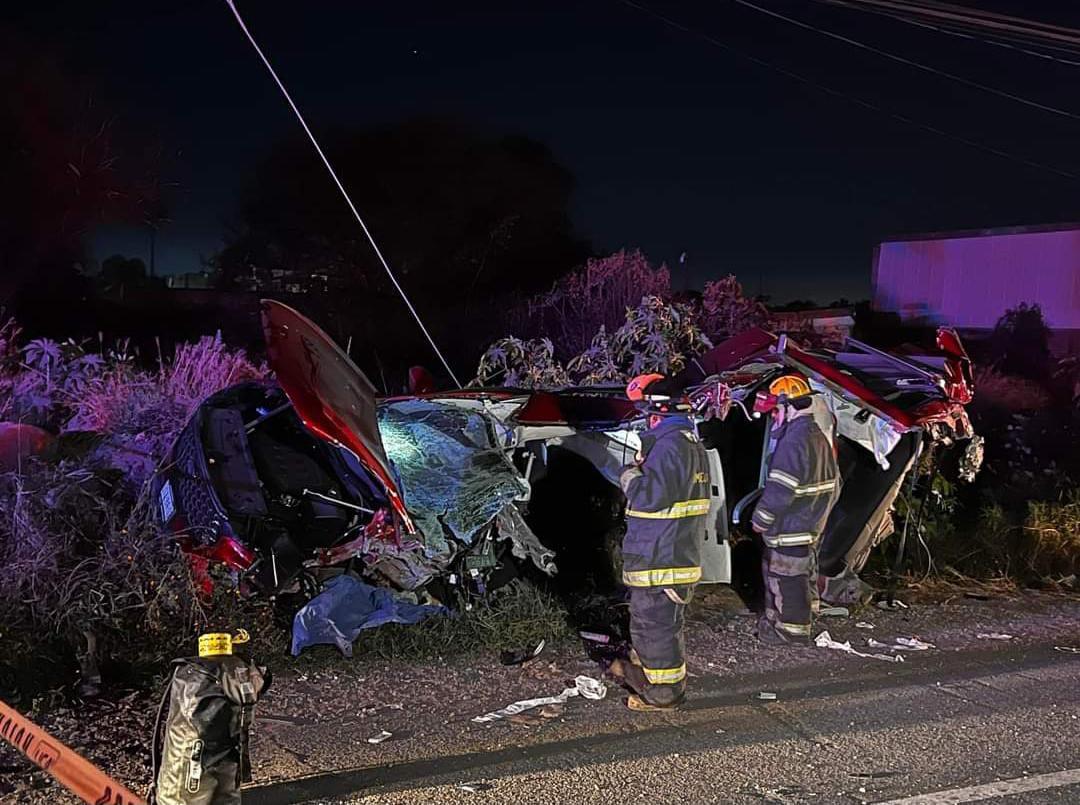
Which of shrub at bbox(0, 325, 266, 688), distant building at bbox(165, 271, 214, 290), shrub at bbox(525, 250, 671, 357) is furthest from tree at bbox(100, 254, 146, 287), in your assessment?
shrub at bbox(0, 325, 266, 688)

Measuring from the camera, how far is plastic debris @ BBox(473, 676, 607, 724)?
4.78 m

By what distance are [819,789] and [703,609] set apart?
2831 mm

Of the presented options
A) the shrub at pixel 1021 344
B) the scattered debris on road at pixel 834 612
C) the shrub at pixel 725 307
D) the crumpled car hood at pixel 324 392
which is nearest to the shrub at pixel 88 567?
the crumpled car hood at pixel 324 392

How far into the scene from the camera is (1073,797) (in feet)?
12.9

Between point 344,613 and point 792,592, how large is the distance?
2.67m

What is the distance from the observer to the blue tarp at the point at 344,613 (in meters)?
5.38

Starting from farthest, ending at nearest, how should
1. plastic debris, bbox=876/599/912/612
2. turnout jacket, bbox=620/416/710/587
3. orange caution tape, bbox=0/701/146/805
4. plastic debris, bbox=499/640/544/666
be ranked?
plastic debris, bbox=876/599/912/612, plastic debris, bbox=499/640/544/666, turnout jacket, bbox=620/416/710/587, orange caution tape, bbox=0/701/146/805

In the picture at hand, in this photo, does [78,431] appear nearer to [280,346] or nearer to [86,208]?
[280,346]

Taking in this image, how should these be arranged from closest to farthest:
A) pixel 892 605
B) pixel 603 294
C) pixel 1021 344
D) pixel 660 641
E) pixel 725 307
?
pixel 660 641, pixel 892 605, pixel 725 307, pixel 603 294, pixel 1021 344

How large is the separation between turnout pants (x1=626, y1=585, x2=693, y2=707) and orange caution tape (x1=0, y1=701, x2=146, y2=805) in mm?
2439

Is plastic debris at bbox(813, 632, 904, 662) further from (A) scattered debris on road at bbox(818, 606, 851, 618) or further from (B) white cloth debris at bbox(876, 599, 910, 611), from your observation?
(B) white cloth debris at bbox(876, 599, 910, 611)

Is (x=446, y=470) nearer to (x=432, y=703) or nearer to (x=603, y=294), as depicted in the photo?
(x=432, y=703)

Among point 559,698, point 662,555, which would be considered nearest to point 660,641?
point 662,555

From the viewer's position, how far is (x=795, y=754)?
4.35m
